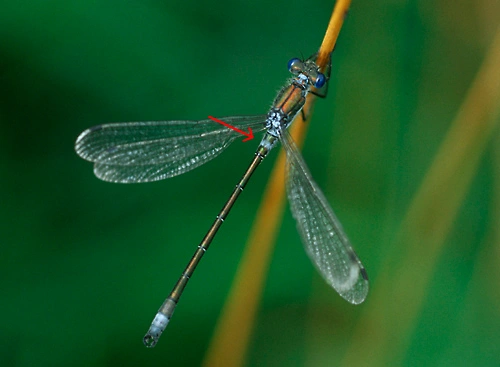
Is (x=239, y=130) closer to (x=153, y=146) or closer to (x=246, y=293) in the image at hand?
(x=153, y=146)

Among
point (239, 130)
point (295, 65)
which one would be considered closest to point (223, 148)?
point (239, 130)

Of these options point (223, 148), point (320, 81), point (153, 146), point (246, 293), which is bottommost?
point (246, 293)

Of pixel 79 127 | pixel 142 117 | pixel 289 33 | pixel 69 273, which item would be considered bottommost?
pixel 69 273

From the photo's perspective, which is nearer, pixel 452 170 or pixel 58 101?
pixel 58 101

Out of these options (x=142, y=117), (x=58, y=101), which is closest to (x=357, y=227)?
(x=142, y=117)

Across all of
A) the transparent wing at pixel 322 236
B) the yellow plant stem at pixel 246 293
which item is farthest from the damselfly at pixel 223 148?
the yellow plant stem at pixel 246 293

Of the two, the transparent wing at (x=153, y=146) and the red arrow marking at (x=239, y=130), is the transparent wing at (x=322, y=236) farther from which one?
the transparent wing at (x=153, y=146)

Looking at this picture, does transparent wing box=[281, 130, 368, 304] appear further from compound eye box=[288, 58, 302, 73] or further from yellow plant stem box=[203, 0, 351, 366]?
compound eye box=[288, 58, 302, 73]

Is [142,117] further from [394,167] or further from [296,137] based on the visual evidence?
[394,167]

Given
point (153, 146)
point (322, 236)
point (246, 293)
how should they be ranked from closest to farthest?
point (322, 236)
point (246, 293)
point (153, 146)
